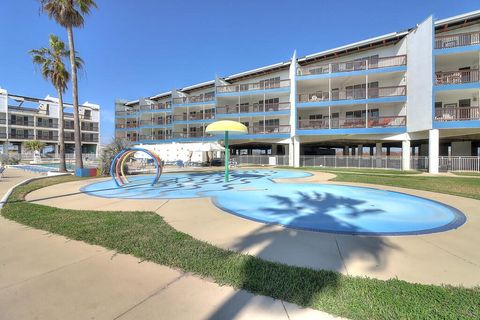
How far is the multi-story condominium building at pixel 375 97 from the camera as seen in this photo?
21.3 meters

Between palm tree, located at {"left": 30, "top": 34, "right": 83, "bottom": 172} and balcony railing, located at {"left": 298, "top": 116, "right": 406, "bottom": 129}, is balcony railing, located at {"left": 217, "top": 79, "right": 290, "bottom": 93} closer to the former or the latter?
balcony railing, located at {"left": 298, "top": 116, "right": 406, "bottom": 129}

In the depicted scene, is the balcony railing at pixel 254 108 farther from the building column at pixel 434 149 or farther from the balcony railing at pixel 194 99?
the building column at pixel 434 149

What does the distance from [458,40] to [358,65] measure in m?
8.59

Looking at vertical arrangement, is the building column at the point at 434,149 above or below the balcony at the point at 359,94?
below

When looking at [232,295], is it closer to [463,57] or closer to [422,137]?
[422,137]

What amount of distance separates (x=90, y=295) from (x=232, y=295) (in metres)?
1.76

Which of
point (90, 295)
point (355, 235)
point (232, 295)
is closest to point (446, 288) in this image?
point (355, 235)

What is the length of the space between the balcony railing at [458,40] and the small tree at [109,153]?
28.2 metres

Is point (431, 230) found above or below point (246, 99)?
below

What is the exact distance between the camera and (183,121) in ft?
137

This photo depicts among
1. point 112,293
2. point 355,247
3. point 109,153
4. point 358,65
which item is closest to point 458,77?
point 358,65

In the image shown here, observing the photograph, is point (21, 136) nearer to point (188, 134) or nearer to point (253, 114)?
point (188, 134)

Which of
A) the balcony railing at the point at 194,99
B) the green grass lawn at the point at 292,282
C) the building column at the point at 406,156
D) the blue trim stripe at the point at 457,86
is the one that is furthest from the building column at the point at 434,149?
the balcony railing at the point at 194,99

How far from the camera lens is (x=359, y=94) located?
27.5 metres
